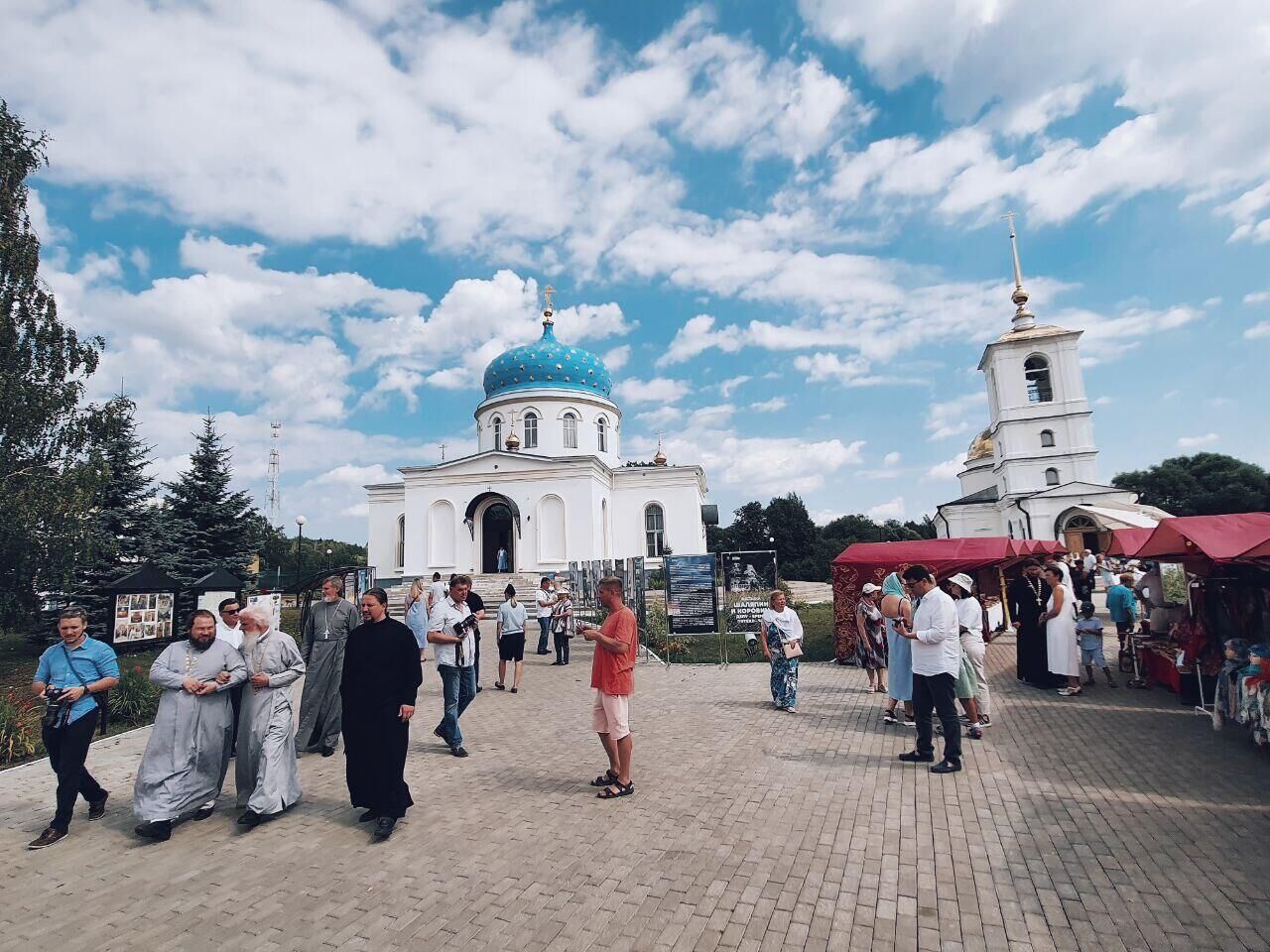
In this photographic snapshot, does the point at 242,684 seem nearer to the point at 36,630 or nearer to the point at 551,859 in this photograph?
the point at 551,859

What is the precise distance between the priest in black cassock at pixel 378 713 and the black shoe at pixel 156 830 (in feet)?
4.62

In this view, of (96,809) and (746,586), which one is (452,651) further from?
(746,586)

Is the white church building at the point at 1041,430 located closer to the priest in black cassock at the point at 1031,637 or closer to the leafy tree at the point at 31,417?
the priest in black cassock at the point at 1031,637

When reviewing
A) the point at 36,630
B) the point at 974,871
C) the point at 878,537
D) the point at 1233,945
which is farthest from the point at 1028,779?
the point at 878,537

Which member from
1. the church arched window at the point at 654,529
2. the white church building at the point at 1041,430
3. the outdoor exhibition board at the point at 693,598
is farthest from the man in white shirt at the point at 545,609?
the white church building at the point at 1041,430

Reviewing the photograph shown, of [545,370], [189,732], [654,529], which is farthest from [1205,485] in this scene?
[189,732]

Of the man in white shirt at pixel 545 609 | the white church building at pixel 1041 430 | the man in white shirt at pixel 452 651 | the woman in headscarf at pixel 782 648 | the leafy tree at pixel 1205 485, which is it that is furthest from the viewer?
the leafy tree at pixel 1205 485

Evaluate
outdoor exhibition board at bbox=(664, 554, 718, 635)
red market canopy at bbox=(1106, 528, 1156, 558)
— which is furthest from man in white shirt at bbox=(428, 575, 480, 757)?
red market canopy at bbox=(1106, 528, 1156, 558)

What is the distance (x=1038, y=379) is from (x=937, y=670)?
36.5 m

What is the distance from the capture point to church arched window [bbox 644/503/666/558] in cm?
3372

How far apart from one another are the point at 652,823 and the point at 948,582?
540 cm

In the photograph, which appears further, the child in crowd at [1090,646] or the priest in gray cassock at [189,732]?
the child in crowd at [1090,646]

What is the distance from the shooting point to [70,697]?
5113 mm

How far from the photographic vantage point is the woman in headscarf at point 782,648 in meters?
8.68
